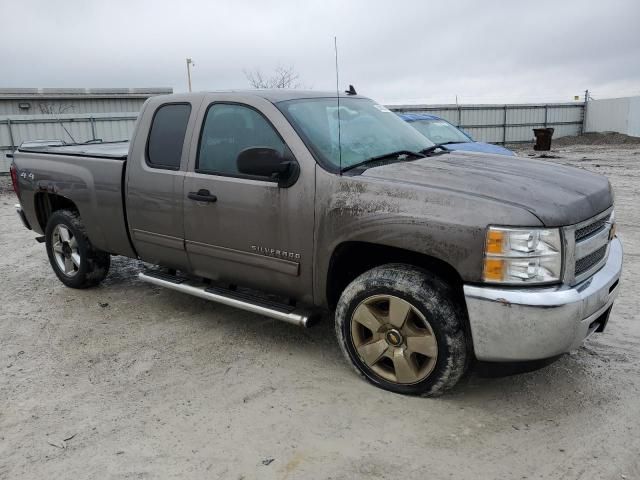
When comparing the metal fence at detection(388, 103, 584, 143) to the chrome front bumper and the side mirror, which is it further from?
the chrome front bumper

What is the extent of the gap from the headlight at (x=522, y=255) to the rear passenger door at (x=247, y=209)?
1.18 m

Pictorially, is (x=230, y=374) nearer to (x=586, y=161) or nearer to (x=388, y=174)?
(x=388, y=174)

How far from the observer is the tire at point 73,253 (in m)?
5.34

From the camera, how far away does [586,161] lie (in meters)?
18.6

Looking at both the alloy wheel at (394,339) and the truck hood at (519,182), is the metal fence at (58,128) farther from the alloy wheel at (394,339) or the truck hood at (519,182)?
the alloy wheel at (394,339)

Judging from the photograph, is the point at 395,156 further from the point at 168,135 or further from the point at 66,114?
the point at 66,114

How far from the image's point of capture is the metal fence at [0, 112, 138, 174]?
17.3 m

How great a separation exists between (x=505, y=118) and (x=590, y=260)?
2616 centimetres

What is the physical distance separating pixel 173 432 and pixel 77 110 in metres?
26.3

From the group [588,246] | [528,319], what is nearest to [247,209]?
[528,319]

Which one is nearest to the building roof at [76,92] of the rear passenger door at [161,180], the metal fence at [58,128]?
the metal fence at [58,128]

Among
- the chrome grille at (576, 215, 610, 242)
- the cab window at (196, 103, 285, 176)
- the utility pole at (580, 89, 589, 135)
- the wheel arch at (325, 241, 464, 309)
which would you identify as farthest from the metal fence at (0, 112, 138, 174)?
the utility pole at (580, 89, 589, 135)

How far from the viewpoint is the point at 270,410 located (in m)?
3.30

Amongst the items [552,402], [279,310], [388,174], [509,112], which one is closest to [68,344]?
[279,310]
